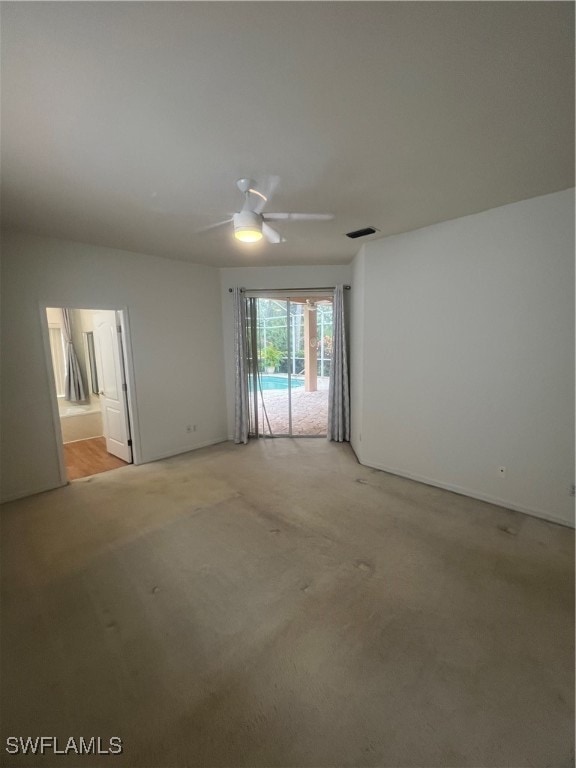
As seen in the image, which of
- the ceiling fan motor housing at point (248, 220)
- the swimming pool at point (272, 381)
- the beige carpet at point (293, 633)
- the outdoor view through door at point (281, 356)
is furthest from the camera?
the swimming pool at point (272, 381)

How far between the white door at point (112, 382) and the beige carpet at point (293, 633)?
4.53 ft

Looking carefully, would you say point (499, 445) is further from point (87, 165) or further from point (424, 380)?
point (87, 165)

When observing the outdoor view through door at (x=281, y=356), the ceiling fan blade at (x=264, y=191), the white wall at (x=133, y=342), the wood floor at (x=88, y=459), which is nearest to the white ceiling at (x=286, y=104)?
the ceiling fan blade at (x=264, y=191)

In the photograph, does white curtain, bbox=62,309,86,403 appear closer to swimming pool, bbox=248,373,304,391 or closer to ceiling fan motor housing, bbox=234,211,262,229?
swimming pool, bbox=248,373,304,391

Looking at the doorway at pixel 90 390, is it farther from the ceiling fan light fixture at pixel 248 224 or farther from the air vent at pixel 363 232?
the air vent at pixel 363 232

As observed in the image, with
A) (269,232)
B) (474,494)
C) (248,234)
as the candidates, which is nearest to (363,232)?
(269,232)

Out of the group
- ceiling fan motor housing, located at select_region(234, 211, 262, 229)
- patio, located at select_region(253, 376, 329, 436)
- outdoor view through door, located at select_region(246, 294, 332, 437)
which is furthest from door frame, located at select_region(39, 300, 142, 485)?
ceiling fan motor housing, located at select_region(234, 211, 262, 229)

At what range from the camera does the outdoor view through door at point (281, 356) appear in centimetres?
502

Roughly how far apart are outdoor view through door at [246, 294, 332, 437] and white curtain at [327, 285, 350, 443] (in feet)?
0.77

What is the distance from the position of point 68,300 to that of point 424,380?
4047 mm

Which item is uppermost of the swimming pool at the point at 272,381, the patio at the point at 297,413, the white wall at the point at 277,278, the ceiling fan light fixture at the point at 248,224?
the white wall at the point at 277,278

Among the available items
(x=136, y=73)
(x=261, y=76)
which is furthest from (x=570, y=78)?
(x=136, y=73)

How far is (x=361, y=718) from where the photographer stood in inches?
51.8

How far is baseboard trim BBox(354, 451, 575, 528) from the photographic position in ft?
8.71
